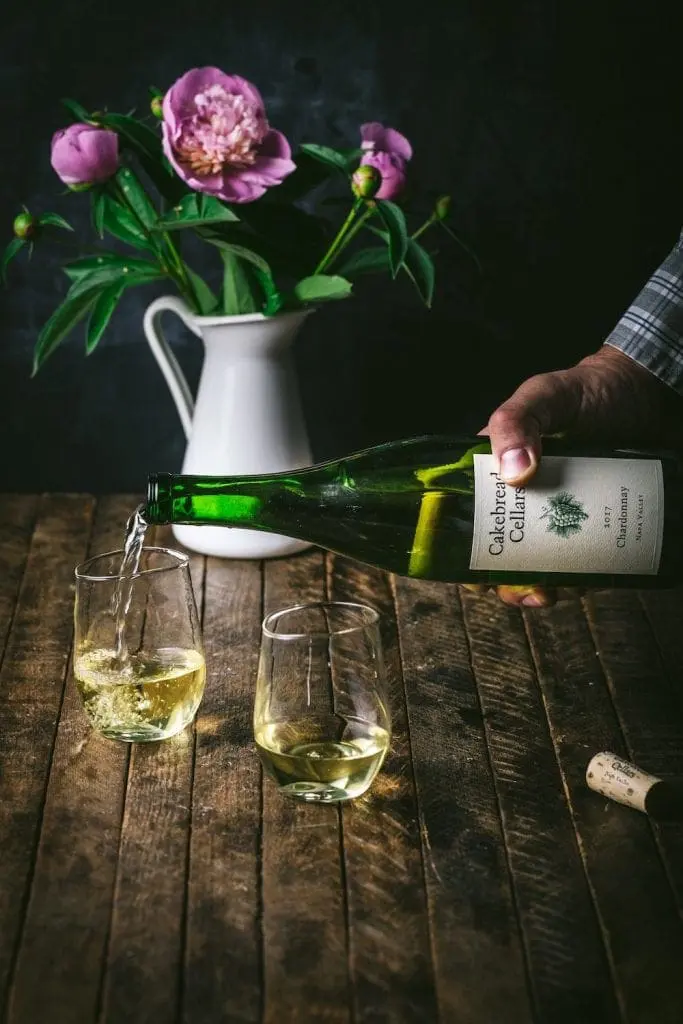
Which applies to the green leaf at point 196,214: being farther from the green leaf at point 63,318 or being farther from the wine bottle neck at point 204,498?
the wine bottle neck at point 204,498

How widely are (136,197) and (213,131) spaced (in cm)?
17

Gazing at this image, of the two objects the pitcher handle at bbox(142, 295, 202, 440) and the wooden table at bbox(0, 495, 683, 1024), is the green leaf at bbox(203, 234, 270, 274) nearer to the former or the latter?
the pitcher handle at bbox(142, 295, 202, 440)

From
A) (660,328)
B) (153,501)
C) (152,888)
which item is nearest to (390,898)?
(152,888)

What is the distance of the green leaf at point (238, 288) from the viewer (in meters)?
1.48

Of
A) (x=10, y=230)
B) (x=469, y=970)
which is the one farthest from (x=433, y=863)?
(x=10, y=230)

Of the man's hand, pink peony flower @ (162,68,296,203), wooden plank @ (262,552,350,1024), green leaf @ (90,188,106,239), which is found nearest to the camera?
wooden plank @ (262,552,350,1024)

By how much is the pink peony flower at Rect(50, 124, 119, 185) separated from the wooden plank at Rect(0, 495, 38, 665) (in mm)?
450

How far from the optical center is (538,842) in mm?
A: 937

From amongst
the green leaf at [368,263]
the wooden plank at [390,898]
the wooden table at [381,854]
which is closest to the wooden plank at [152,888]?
the wooden table at [381,854]

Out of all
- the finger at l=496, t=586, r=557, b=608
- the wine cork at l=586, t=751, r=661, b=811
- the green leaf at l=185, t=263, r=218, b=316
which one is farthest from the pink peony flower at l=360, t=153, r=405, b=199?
the wine cork at l=586, t=751, r=661, b=811

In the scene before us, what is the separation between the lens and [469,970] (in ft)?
2.61

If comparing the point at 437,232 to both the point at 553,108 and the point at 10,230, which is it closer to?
the point at 553,108

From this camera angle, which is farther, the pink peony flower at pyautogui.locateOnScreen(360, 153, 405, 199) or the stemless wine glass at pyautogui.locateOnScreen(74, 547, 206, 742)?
the pink peony flower at pyautogui.locateOnScreen(360, 153, 405, 199)

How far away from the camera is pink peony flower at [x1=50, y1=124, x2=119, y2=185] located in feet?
4.50
